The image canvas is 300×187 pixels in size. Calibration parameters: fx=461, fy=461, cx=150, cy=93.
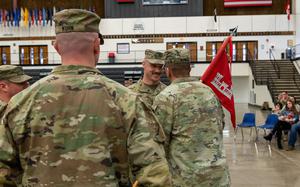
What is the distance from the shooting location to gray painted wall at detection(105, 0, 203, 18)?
1388 inches

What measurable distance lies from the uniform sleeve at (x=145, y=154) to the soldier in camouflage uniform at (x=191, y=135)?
1508mm

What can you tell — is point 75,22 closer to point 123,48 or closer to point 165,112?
point 165,112

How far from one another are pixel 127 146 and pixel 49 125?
36cm

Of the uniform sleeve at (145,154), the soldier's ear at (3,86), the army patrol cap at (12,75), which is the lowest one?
the uniform sleeve at (145,154)

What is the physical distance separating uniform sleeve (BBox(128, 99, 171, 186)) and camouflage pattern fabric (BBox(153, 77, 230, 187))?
1.51 m

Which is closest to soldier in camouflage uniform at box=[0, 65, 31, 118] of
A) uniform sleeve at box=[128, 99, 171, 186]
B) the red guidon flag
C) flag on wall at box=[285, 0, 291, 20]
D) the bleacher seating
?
uniform sleeve at box=[128, 99, 171, 186]

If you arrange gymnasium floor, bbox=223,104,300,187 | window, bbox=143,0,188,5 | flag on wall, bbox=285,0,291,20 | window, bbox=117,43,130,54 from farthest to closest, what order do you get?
window, bbox=143,0,188,5, window, bbox=117,43,130,54, flag on wall, bbox=285,0,291,20, gymnasium floor, bbox=223,104,300,187

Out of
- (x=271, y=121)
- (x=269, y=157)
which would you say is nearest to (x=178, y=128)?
(x=269, y=157)

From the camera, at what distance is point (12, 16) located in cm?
3541

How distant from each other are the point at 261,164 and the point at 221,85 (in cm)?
545

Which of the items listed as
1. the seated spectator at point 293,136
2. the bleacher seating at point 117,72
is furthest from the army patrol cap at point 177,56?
the bleacher seating at point 117,72

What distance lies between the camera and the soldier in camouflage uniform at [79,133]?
201 centimetres

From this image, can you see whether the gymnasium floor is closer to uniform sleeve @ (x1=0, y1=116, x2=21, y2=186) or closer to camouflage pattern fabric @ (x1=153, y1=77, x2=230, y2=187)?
camouflage pattern fabric @ (x1=153, y1=77, x2=230, y2=187)

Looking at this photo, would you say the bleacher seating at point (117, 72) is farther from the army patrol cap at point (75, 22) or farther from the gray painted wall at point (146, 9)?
the army patrol cap at point (75, 22)
